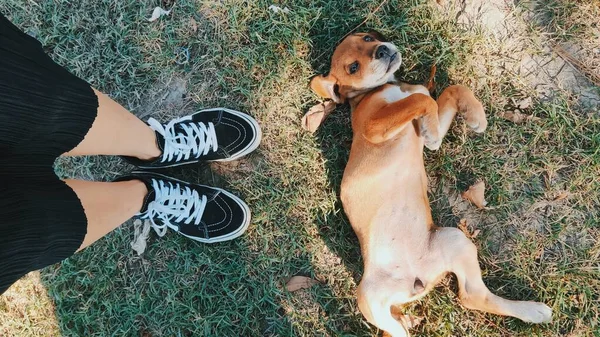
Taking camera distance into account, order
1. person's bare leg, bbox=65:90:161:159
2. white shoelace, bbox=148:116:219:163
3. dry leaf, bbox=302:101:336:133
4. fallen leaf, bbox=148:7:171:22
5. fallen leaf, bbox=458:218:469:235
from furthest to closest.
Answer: fallen leaf, bbox=148:7:171:22
dry leaf, bbox=302:101:336:133
fallen leaf, bbox=458:218:469:235
white shoelace, bbox=148:116:219:163
person's bare leg, bbox=65:90:161:159

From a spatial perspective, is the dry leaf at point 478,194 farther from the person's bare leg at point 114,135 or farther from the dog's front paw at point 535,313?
the person's bare leg at point 114,135

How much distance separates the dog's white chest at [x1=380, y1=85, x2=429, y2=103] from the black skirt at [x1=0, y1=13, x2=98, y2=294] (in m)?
1.82

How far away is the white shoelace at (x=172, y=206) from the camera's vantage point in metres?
3.28

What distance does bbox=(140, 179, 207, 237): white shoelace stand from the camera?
3.28m

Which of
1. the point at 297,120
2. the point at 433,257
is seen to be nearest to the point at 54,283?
the point at 297,120

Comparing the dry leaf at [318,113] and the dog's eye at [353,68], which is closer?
the dog's eye at [353,68]

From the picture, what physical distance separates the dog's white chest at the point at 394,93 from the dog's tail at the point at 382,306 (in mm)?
1264

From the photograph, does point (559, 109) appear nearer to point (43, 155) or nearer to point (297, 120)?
point (297, 120)

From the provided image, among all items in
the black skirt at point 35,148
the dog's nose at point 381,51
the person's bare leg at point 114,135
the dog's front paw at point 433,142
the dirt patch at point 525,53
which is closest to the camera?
the black skirt at point 35,148

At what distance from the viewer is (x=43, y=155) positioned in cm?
230

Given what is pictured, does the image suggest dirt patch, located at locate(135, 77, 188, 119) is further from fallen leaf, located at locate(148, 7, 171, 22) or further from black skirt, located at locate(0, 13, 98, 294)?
black skirt, located at locate(0, 13, 98, 294)

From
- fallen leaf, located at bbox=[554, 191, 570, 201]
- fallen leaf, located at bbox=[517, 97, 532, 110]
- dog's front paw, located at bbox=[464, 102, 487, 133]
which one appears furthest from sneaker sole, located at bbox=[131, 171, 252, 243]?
fallen leaf, located at bbox=[554, 191, 570, 201]

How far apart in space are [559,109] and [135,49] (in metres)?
3.26

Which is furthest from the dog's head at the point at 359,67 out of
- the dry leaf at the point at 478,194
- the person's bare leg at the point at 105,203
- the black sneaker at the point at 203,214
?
the person's bare leg at the point at 105,203
